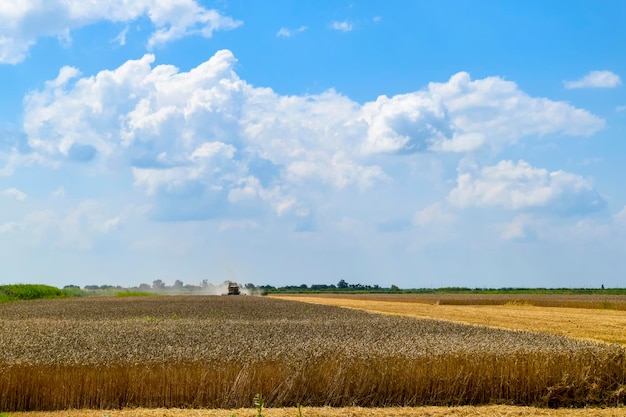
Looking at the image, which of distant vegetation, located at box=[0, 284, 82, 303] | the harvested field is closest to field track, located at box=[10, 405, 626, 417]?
the harvested field

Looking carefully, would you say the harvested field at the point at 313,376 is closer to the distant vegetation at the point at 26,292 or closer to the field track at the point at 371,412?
the field track at the point at 371,412

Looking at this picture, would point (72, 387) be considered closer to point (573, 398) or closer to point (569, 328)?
point (573, 398)

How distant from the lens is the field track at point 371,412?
1509 cm

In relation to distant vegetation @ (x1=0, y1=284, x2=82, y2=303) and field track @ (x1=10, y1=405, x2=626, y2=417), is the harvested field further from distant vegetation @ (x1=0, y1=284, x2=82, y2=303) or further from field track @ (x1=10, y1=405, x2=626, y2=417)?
distant vegetation @ (x1=0, y1=284, x2=82, y2=303)

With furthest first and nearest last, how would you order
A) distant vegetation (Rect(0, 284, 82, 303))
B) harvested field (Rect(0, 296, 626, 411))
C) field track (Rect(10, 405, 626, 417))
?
distant vegetation (Rect(0, 284, 82, 303)) → harvested field (Rect(0, 296, 626, 411)) → field track (Rect(10, 405, 626, 417))

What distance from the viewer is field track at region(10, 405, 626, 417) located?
15094 millimetres

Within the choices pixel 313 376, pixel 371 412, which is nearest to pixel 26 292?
pixel 313 376

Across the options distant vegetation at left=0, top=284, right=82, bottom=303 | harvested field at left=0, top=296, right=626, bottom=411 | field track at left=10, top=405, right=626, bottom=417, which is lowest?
field track at left=10, top=405, right=626, bottom=417

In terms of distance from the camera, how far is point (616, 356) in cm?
1853

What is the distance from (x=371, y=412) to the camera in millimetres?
15883

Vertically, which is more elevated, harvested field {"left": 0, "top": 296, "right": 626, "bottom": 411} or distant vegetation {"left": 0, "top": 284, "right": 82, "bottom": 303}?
distant vegetation {"left": 0, "top": 284, "right": 82, "bottom": 303}

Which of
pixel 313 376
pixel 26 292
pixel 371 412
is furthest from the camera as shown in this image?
pixel 26 292

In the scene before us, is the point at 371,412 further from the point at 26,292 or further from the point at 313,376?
the point at 26,292

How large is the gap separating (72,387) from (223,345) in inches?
230
